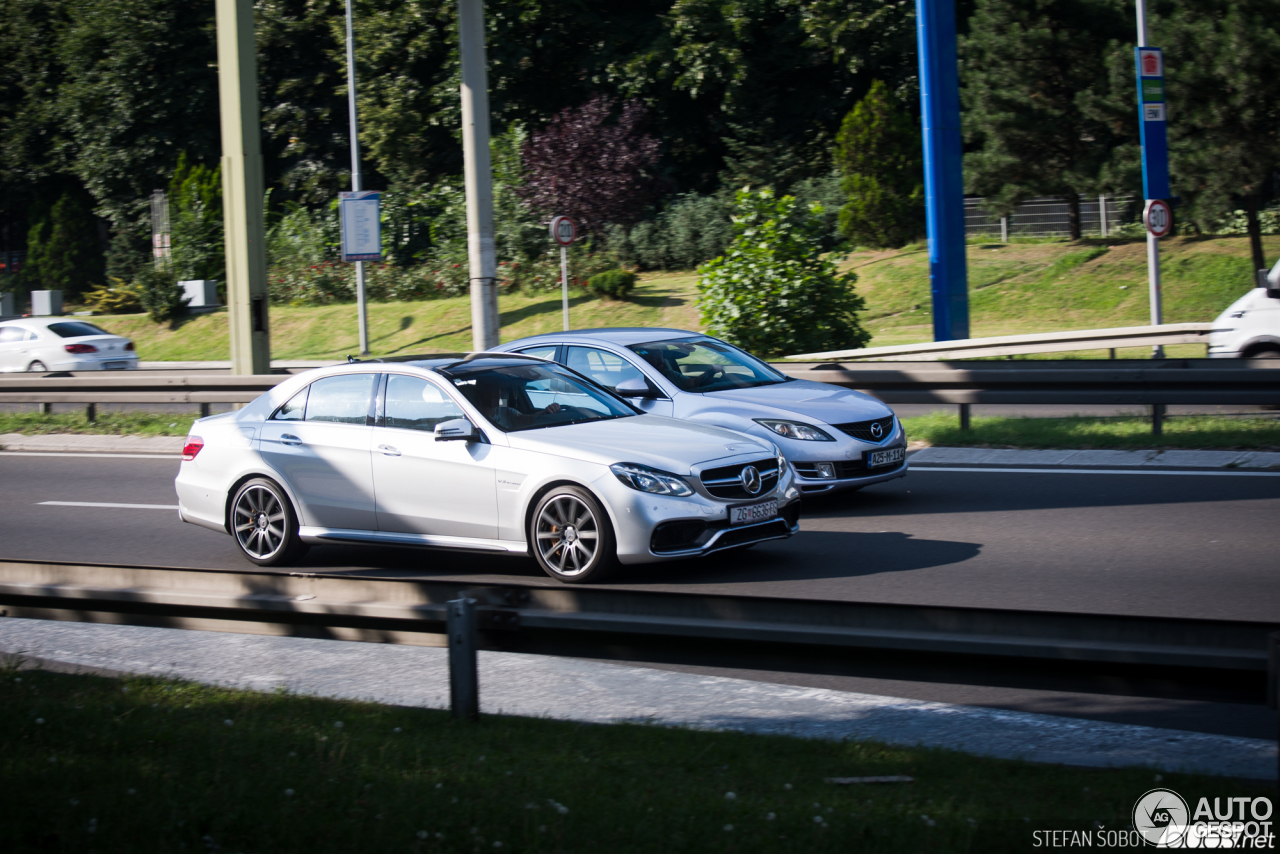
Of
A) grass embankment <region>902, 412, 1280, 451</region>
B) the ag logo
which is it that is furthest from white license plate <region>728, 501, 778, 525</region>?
grass embankment <region>902, 412, 1280, 451</region>

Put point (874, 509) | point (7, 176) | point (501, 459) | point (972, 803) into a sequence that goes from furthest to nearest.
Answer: point (7, 176)
point (874, 509)
point (501, 459)
point (972, 803)

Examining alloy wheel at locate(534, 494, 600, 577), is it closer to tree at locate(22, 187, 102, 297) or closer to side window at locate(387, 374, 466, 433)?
side window at locate(387, 374, 466, 433)

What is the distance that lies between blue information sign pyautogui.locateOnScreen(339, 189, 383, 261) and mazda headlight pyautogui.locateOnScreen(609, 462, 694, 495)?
2325cm

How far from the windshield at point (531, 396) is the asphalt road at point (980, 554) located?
1015 millimetres

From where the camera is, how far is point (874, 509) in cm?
1038

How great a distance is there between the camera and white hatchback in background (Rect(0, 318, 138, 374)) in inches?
1110

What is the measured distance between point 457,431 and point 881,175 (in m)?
27.9

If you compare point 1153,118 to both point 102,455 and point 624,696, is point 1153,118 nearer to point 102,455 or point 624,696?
point 102,455

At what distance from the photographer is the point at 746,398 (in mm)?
10398

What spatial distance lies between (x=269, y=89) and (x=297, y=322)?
1626 cm

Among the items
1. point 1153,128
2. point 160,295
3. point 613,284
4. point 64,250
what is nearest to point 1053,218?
point 613,284

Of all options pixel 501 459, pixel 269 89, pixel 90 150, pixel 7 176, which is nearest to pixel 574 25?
pixel 269 89

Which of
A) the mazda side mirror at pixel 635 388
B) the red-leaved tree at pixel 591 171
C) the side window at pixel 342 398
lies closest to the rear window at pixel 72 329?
the red-leaved tree at pixel 591 171

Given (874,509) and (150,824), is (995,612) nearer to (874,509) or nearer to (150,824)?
(150,824)
